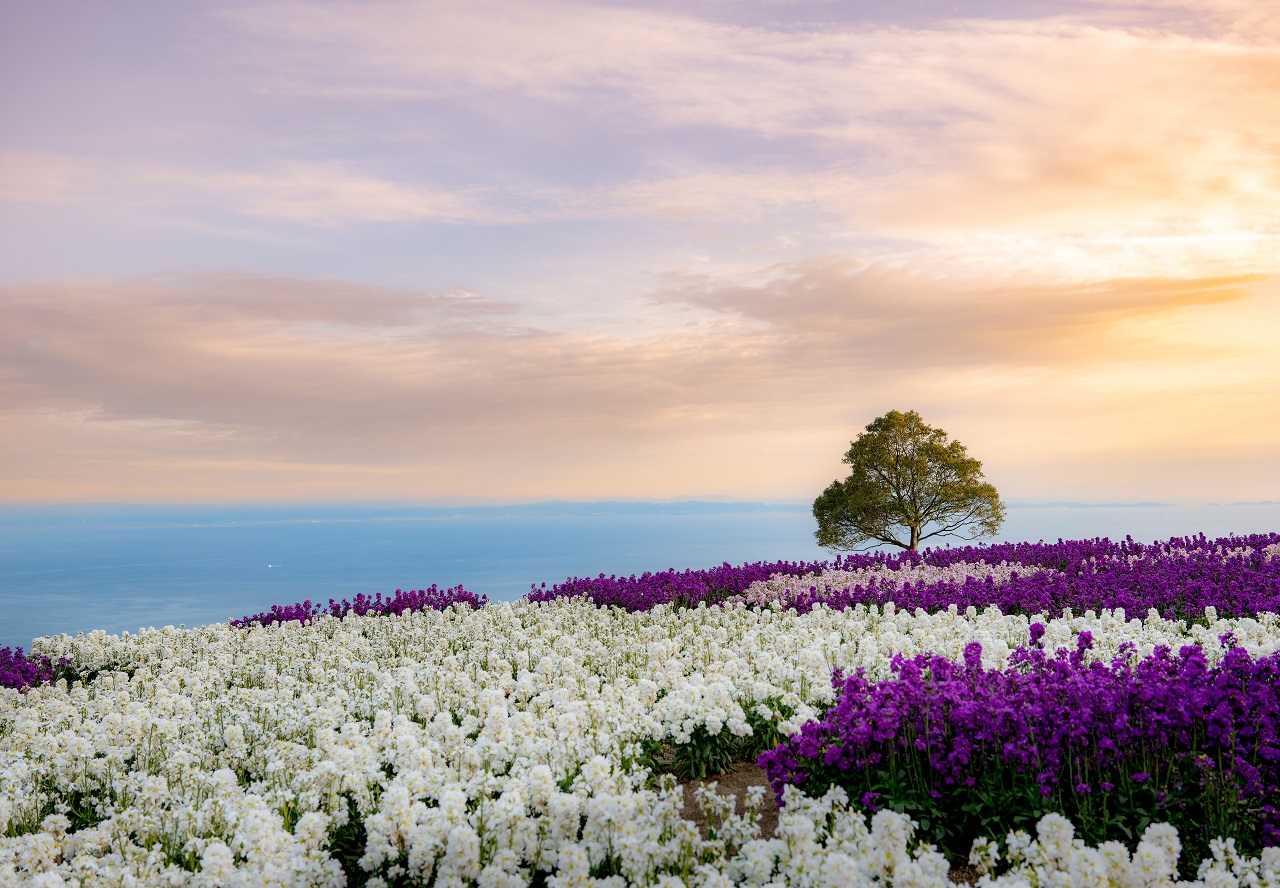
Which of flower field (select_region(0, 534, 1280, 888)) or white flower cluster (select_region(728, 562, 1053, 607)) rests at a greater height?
white flower cluster (select_region(728, 562, 1053, 607))

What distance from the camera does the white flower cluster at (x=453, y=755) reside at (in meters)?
6.19

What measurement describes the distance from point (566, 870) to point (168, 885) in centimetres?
300

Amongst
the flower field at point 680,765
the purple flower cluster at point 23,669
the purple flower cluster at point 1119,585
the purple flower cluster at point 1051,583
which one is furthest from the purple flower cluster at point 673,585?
the purple flower cluster at point 23,669

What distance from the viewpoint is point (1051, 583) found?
1700 centimetres

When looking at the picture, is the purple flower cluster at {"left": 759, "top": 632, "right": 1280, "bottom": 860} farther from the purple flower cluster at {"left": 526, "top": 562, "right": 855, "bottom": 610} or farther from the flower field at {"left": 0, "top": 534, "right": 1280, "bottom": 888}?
the purple flower cluster at {"left": 526, "top": 562, "right": 855, "bottom": 610}

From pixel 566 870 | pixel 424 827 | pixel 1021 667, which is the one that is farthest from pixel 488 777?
pixel 1021 667

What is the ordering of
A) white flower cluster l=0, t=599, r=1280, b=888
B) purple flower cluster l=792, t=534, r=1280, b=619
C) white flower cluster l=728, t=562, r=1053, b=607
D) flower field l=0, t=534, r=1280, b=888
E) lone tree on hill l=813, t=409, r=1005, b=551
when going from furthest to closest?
lone tree on hill l=813, t=409, r=1005, b=551, white flower cluster l=728, t=562, r=1053, b=607, purple flower cluster l=792, t=534, r=1280, b=619, white flower cluster l=0, t=599, r=1280, b=888, flower field l=0, t=534, r=1280, b=888

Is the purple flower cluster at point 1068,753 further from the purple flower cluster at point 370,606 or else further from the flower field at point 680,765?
the purple flower cluster at point 370,606

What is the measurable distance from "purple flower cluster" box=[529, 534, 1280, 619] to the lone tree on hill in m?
6.57

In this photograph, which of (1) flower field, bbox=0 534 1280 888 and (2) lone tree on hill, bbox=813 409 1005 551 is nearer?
(1) flower field, bbox=0 534 1280 888

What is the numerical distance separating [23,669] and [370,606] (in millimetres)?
6257

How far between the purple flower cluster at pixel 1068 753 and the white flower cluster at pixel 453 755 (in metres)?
0.68

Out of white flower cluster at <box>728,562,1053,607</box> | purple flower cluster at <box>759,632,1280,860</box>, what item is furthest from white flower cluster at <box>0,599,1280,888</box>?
white flower cluster at <box>728,562,1053,607</box>

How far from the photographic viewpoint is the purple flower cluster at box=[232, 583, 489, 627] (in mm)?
19703
